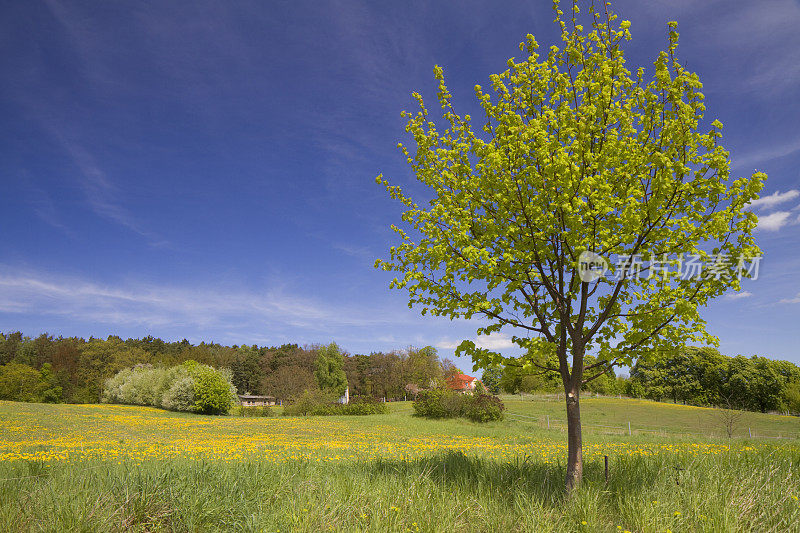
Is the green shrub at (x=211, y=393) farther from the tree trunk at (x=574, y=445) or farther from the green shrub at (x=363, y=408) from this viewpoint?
the tree trunk at (x=574, y=445)

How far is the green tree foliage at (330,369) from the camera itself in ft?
236

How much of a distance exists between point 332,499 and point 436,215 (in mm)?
4289

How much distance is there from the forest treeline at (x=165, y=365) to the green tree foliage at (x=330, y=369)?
163 centimetres

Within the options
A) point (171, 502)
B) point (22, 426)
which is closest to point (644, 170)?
point (171, 502)

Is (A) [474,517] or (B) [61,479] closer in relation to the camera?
(A) [474,517]

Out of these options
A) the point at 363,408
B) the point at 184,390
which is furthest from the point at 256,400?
the point at 363,408

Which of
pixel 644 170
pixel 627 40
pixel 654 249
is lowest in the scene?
pixel 654 249

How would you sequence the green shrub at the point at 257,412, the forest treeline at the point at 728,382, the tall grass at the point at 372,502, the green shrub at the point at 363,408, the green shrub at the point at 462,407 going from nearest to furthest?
the tall grass at the point at 372,502, the green shrub at the point at 462,407, the green shrub at the point at 363,408, the green shrub at the point at 257,412, the forest treeline at the point at 728,382

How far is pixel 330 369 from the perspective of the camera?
7500 cm

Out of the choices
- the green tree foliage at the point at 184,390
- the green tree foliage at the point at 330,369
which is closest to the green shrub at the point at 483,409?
the green tree foliage at the point at 184,390

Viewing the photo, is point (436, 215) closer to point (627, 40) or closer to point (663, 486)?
point (627, 40)

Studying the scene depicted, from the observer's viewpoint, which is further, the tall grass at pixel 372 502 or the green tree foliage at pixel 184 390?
the green tree foliage at pixel 184 390

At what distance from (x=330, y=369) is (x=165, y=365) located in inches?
1037

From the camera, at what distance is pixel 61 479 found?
5.90 metres
